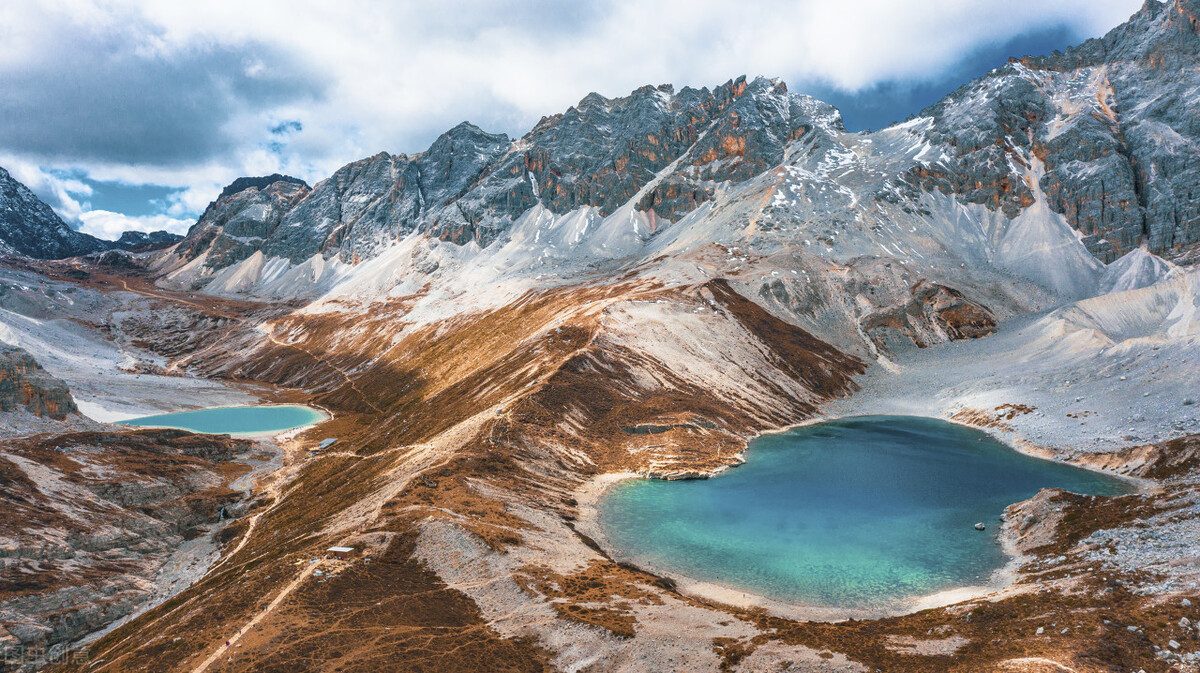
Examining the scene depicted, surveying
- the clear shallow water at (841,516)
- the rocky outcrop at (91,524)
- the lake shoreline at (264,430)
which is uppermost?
the lake shoreline at (264,430)

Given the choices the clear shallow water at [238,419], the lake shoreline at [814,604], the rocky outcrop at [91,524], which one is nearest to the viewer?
the lake shoreline at [814,604]

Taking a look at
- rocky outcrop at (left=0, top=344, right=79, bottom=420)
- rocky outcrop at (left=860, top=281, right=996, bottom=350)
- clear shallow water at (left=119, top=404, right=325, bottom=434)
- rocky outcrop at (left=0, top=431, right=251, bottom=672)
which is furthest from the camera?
rocky outcrop at (left=860, top=281, right=996, bottom=350)

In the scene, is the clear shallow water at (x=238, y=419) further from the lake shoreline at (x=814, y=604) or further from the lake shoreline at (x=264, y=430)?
the lake shoreline at (x=814, y=604)

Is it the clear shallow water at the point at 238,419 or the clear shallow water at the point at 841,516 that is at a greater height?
the clear shallow water at the point at 238,419

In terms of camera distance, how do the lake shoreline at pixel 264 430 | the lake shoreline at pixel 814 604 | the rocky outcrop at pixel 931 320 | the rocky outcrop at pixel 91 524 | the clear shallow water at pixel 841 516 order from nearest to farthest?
1. the lake shoreline at pixel 814 604
2. the rocky outcrop at pixel 91 524
3. the clear shallow water at pixel 841 516
4. the lake shoreline at pixel 264 430
5. the rocky outcrop at pixel 931 320

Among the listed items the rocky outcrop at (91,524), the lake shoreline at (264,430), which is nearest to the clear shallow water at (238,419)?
the lake shoreline at (264,430)

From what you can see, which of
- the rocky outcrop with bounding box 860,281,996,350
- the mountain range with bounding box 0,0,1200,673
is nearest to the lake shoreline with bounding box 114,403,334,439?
the mountain range with bounding box 0,0,1200,673

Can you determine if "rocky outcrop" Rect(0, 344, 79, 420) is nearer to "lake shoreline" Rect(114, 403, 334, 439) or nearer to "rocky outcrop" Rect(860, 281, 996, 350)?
"lake shoreline" Rect(114, 403, 334, 439)
